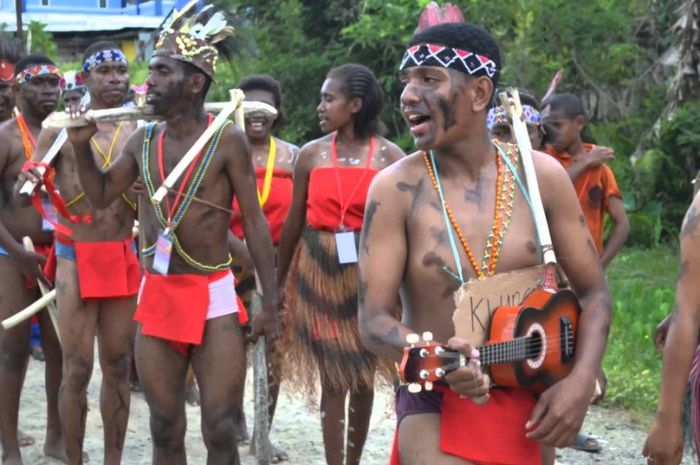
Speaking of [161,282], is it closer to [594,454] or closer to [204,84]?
[204,84]

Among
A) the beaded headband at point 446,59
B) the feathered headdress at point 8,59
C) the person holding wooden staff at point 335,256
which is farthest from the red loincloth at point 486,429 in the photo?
the feathered headdress at point 8,59

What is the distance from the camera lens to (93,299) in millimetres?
7223

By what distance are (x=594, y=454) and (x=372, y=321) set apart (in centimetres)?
433

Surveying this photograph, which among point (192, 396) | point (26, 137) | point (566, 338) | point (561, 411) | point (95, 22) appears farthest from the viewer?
point (95, 22)

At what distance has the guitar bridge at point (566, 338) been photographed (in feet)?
13.7

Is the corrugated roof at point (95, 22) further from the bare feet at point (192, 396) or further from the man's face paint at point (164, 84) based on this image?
the man's face paint at point (164, 84)

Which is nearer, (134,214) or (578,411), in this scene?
(578,411)

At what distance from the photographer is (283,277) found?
7770 mm

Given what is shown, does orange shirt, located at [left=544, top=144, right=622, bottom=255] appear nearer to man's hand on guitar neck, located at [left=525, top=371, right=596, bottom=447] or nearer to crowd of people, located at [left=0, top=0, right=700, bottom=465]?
crowd of people, located at [left=0, top=0, right=700, bottom=465]

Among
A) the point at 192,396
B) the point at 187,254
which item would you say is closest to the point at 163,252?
the point at 187,254

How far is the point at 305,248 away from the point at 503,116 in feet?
4.40

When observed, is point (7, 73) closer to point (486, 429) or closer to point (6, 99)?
point (6, 99)

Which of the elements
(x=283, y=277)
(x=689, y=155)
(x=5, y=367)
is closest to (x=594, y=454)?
(x=283, y=277)

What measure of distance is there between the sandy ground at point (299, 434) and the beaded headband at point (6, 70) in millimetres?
2298
